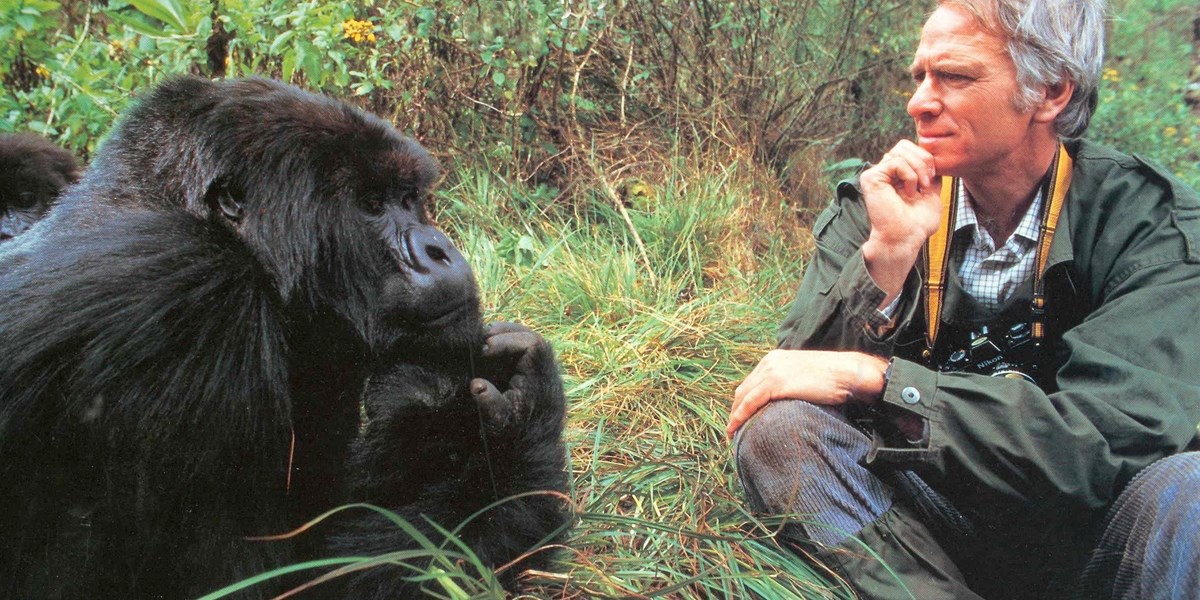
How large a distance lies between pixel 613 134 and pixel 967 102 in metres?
2.95

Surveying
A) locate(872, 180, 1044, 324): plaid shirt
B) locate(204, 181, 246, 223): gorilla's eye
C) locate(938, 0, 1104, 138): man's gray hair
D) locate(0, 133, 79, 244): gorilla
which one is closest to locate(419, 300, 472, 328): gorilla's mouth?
locate(204, 181, 246, 223): gorilla's eye

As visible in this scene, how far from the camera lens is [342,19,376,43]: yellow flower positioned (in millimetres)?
4672

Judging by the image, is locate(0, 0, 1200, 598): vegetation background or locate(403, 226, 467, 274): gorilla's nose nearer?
locate(403, 226, 467, 274): gorilla's nose

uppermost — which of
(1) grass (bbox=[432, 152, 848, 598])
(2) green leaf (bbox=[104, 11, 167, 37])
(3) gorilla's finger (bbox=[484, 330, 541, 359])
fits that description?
(2) green leaf (bbox=[104, 11, 167, 37])

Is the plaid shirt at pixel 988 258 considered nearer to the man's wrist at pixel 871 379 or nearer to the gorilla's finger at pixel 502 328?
the man's wrist at pixel 871 379

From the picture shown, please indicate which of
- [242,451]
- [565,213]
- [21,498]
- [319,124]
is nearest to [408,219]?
[319,124]

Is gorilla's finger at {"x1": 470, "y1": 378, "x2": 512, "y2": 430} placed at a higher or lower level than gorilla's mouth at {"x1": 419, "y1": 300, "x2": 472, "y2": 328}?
lower

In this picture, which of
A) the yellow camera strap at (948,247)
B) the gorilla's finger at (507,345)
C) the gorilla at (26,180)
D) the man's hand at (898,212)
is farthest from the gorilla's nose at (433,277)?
the gorilla at (26,180)

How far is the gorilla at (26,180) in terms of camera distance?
3.56m

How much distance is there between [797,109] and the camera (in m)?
6.02

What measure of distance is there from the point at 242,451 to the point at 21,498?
1.38 feet

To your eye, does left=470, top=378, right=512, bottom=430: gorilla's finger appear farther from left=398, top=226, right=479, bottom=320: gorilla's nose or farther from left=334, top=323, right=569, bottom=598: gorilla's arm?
left=398, top=226, right=479, bottom=320: gorilla's nose

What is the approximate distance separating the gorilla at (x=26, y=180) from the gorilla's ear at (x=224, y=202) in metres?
1.92

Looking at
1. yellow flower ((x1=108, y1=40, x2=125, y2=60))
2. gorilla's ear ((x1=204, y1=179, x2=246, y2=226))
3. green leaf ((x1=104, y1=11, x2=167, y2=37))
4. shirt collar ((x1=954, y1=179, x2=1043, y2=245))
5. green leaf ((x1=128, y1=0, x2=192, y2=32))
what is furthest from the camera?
yellow flower ((x1=108, y1=40, x2=125, y2=60))
